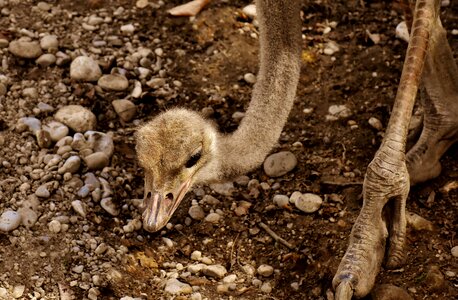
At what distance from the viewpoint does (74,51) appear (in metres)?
4.47

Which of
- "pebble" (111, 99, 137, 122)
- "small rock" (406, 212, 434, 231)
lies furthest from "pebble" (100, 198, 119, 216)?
"small rock" (406, 212, 434, 231)

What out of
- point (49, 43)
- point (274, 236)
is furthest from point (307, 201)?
point (49, 43)

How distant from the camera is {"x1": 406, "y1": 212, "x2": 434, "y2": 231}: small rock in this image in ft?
11.8

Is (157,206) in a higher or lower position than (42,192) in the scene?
higher

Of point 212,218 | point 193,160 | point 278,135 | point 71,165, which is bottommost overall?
point 212,218

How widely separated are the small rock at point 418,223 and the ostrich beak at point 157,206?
899 millimetres

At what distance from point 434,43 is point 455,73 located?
0.18 m

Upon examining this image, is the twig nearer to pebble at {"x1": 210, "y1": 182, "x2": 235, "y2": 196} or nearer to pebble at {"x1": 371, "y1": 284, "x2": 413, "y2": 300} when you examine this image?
pebble at {"x1": 210, "y1": 182, "x2": 235, "y2": 196}

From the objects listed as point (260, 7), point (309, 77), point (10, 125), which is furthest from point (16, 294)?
point (309, 77)

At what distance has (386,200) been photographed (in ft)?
11.1

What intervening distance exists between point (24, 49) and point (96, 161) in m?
A: 0.82

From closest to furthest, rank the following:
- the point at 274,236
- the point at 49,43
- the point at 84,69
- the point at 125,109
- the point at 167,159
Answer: the point at 167,159 → the point at 274,236 → the point at 125,109 → the point at 84,69 → the point at 49,43

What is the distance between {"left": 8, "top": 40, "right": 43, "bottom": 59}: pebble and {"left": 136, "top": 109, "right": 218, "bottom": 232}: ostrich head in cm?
116

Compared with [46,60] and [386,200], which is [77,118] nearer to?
[46,60]
